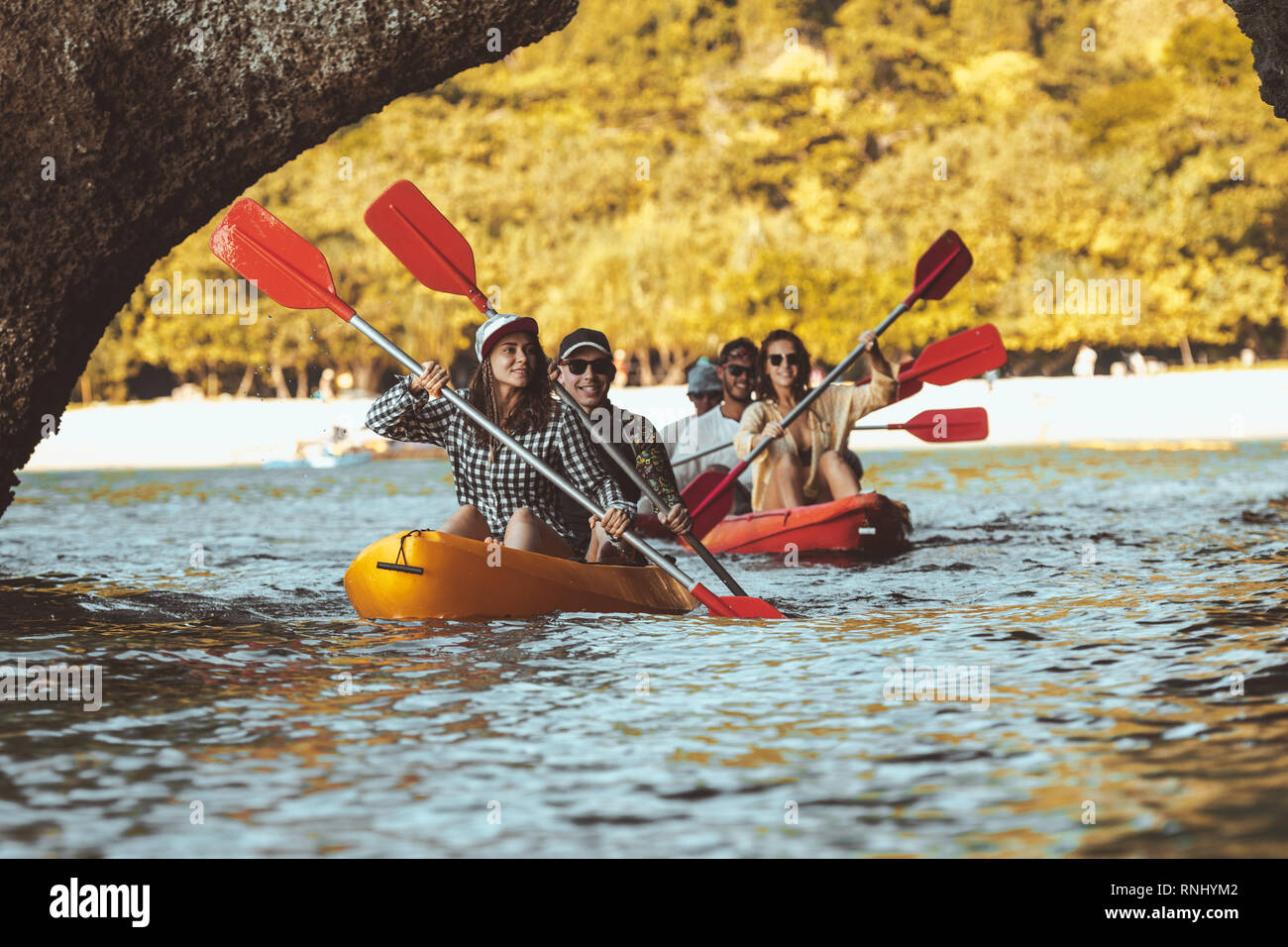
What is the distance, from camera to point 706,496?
8.47 metres

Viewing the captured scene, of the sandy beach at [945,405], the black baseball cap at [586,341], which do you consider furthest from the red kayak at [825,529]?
the sandy beach at [945,405]

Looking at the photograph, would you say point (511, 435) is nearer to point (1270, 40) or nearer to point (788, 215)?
point (1270, 40)

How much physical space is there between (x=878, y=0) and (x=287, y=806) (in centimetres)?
5476

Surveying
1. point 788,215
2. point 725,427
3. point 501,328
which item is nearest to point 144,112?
point 501,328

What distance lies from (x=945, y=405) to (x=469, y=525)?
23.5 metres

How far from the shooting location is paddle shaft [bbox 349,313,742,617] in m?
5.76

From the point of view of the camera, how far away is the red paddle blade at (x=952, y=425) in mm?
9039

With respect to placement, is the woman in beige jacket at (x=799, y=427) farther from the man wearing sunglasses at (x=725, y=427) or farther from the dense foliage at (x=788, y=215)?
the dense foliage at (x=788, y=215)

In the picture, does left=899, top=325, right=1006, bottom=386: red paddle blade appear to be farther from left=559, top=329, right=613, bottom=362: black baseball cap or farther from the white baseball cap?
the white baseball cap

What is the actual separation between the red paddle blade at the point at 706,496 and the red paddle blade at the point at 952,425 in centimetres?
117

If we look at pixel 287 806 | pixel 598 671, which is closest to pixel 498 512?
pixel 598 671

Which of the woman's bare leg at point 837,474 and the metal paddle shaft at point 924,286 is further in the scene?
the woman's bare leg at point 837,474

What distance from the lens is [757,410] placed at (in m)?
8.53
